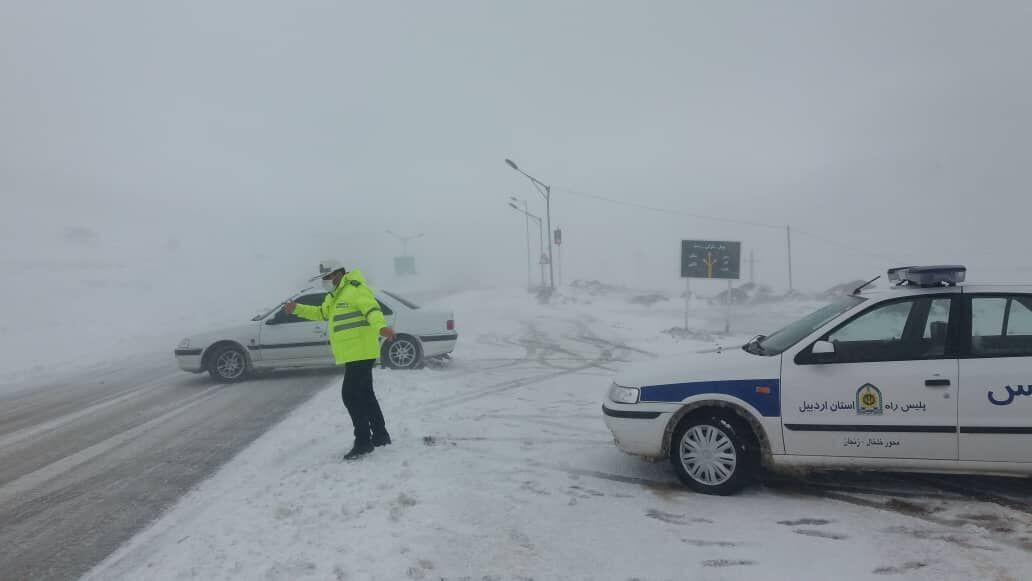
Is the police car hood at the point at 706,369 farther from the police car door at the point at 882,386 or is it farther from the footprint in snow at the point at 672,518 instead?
the footprint in snow at the point at 672,518

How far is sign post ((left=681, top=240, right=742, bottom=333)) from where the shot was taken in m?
18.7

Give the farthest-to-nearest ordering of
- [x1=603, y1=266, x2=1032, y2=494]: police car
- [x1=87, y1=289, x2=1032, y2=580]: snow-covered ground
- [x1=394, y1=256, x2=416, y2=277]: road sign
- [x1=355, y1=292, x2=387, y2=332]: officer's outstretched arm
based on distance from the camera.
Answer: [x1=394, y1=256, x2=416, y2=277]: road sign, [x1=355, y1=292, x2=387, y2=332]: officer's outstretched arm, [x1=603, y1=266, x2=1032, y2=494]: police car, [x1=87, y1=289, x2=1032, y2=580]: snow-covered ground

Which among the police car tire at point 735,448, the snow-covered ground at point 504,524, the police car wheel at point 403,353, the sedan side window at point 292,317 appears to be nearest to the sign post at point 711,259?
the police car wheel at point 403,353

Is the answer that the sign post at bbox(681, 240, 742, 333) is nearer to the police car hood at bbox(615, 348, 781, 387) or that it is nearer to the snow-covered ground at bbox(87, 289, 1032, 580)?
the snow-covered ground at bbox(87, 289, 1032, 580)

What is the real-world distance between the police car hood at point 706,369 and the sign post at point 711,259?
1425 cm

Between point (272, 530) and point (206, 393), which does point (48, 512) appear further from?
point (206, 393)

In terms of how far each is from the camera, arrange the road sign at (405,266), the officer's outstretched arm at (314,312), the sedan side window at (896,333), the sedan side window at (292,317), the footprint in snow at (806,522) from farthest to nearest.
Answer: the road sign at (405,266), the sedan side window at (292,317), the officer's outstretched arm at (314,312), the sedan side window at (896,333), the footprint in snow at (806,522)

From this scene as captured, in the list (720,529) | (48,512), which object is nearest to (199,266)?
(48,512)

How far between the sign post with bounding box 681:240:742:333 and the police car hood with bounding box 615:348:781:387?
14254 mm

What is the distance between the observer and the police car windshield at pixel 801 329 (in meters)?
4.68

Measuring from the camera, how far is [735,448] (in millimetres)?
4500

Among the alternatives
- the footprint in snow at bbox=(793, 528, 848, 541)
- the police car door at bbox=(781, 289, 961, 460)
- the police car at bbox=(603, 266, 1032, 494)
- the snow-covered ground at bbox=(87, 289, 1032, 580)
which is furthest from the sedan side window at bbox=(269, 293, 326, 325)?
the footprint in snow at bbox=(793, 528, 848, 541)

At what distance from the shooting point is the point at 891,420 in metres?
4.28

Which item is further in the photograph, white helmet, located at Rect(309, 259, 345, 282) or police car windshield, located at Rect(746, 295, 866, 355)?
white helmet, located at Rect(309, 259, 345, 282)
